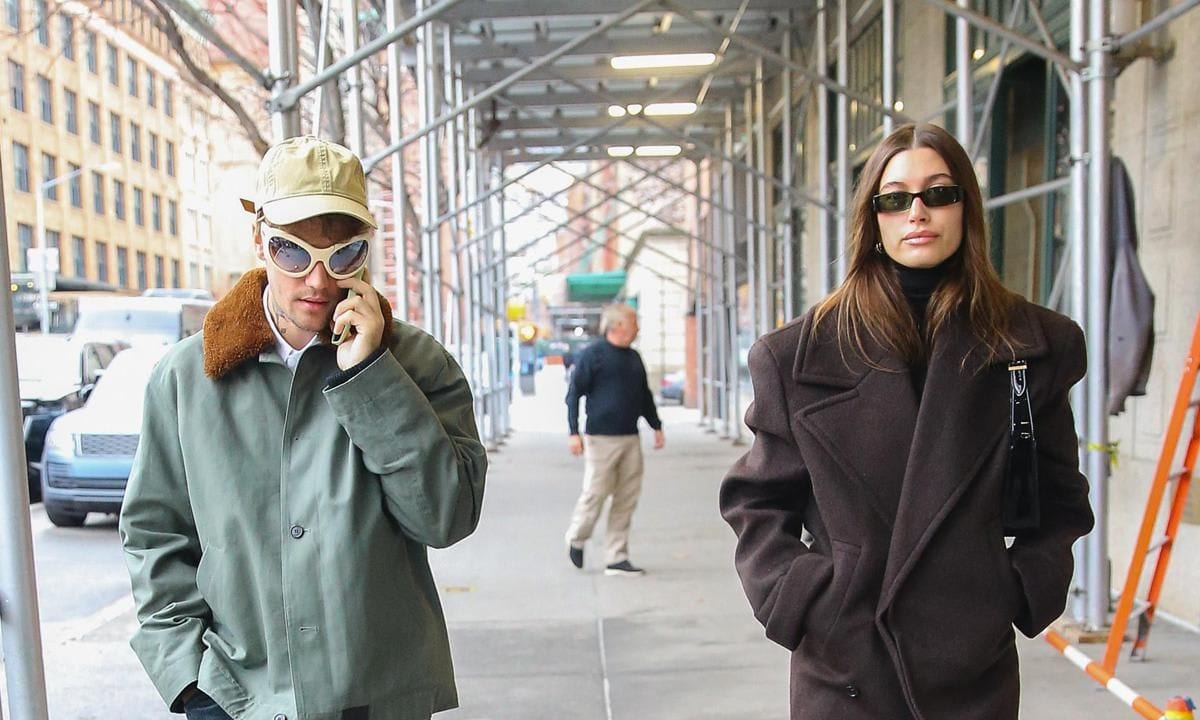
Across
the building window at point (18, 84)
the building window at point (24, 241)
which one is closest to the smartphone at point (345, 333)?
the building window at point (18, 84)

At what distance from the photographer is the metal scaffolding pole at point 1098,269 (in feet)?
15.5

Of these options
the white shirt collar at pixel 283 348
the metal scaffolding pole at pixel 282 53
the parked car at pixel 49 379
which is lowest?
the parked car at pixel 49 379

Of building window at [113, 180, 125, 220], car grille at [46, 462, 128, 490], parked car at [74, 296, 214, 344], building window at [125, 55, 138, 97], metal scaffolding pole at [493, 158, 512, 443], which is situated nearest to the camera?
car grille at [46, 462, 128, 490]

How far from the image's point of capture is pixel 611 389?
697 centimetres

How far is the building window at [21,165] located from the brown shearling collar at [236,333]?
134ft

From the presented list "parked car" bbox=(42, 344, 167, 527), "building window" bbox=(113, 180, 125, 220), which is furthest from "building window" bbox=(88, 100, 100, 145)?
"parked car" bbox=(42, 344, 167, 527)

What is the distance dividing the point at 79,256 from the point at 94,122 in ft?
20.0

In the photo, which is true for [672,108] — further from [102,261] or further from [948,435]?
[102,261]

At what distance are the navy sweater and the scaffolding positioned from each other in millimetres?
1557

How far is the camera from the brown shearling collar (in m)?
1.88

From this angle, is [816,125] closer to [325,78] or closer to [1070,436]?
[325,78]

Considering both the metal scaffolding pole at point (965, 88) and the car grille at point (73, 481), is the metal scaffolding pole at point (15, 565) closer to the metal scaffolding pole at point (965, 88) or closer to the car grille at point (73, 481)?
the metal scaffolding pole at point (965, 88)

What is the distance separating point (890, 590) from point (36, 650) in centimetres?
171

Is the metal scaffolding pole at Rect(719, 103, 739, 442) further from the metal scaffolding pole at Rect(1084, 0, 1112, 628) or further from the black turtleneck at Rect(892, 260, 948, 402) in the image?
the black turtleneck at Rect(892, 260, 948, 402)
